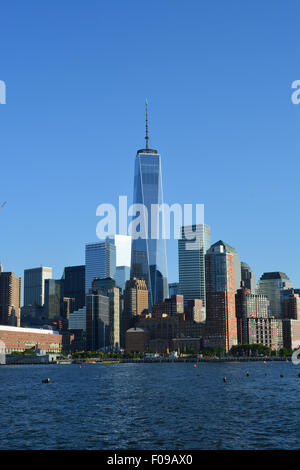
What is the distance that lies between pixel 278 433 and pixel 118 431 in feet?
62.8

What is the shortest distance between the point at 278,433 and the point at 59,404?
166ft

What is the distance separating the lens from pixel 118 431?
245 ft

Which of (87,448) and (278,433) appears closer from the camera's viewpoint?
(87,448)

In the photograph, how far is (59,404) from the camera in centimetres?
11112

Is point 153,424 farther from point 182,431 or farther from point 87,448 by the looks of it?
point 87,448

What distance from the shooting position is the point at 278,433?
72.1 m

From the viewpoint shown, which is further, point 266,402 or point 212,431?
point 266,402
